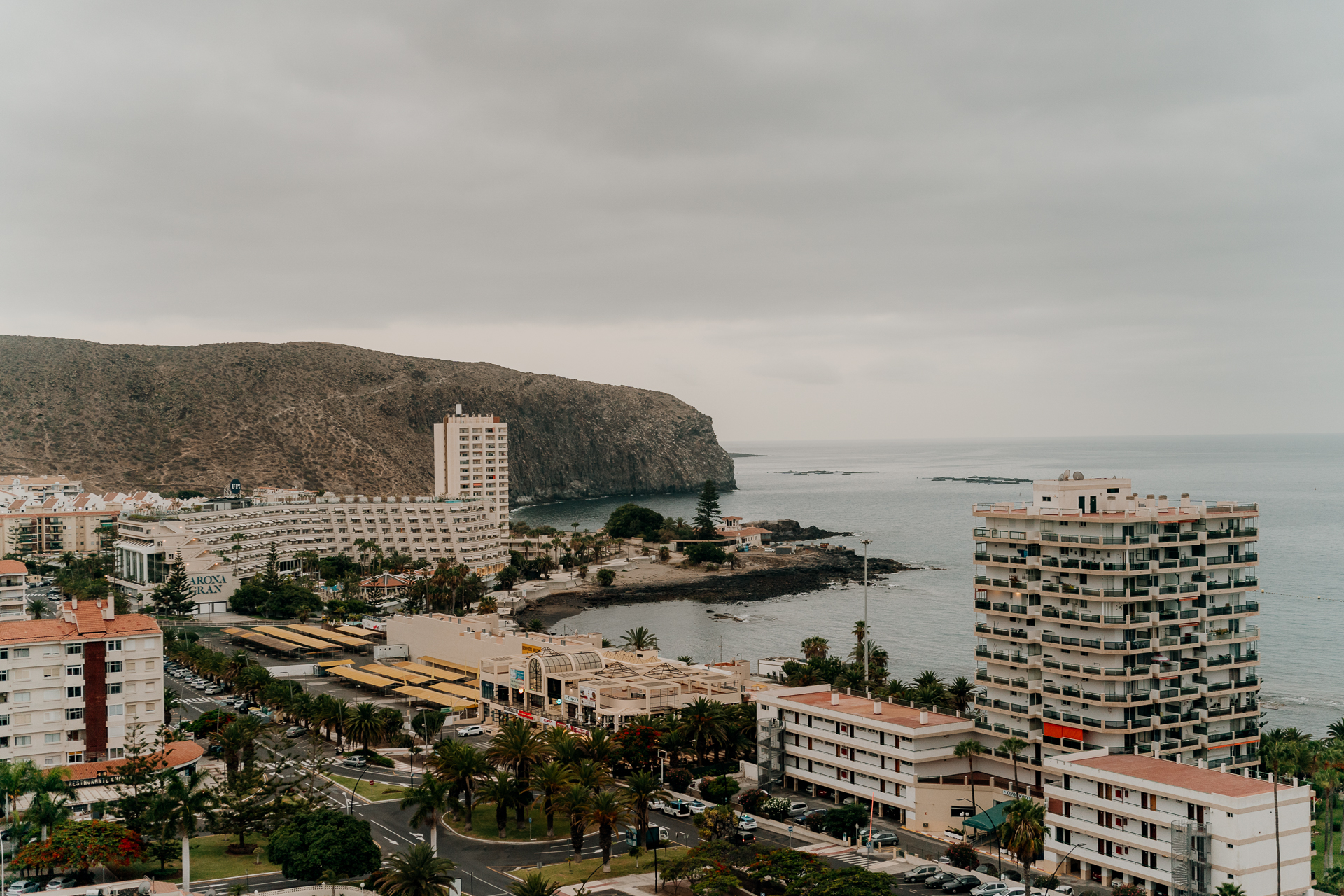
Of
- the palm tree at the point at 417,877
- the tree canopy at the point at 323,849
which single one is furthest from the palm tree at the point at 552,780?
the palm tree at the point at 417,877

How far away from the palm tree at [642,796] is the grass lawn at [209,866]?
53.0 feet

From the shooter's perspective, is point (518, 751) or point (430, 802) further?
point (518, 751)

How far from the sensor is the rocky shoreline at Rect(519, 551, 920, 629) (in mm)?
160375

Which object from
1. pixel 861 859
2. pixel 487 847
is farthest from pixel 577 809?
pixel 861 859

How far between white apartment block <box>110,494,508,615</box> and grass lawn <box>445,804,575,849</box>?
92.2 meters

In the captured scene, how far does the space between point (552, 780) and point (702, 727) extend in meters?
14.1

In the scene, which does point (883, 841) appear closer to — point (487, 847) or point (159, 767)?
point (487, 847)

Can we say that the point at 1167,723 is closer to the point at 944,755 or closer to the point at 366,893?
the point at 944,755

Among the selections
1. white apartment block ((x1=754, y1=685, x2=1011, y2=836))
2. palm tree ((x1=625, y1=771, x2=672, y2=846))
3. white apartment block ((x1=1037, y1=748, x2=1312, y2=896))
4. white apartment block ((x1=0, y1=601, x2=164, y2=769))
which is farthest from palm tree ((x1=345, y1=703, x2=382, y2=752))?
white apartment block ((x1=1037, y1=748, x2=1312, y2=896))

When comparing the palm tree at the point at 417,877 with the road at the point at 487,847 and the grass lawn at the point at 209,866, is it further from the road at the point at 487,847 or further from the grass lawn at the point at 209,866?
the grass lawn at the point at 209,866

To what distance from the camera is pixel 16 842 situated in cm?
5034

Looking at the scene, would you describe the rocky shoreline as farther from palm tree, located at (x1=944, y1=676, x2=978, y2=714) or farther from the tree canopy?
the tree canopy

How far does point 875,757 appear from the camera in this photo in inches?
2375

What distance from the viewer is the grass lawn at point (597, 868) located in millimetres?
49750
